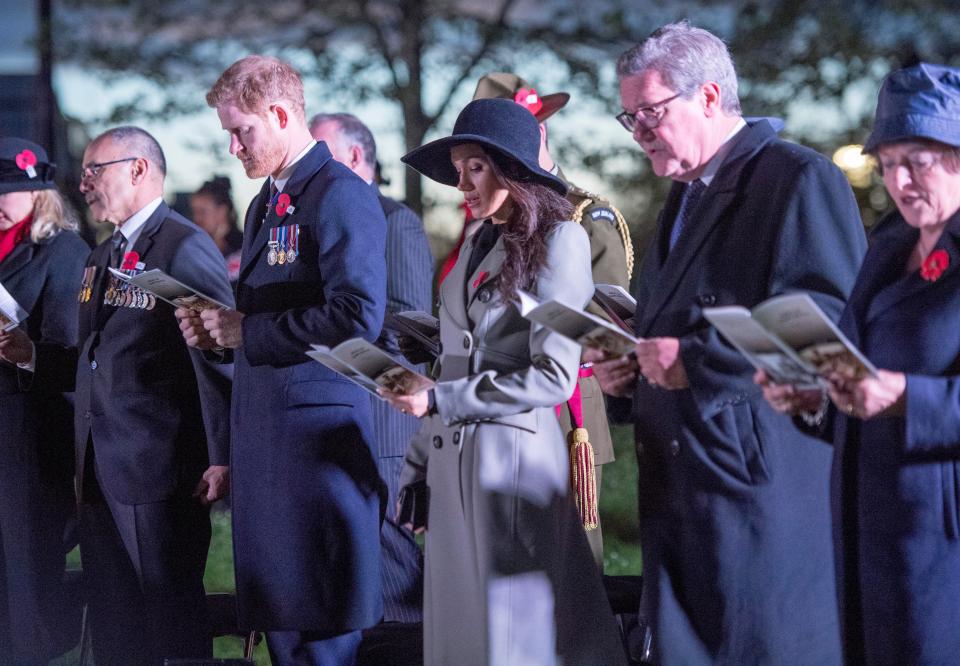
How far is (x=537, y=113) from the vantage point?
491 cm

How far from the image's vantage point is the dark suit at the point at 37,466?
493 cm

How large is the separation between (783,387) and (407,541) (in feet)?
9.62

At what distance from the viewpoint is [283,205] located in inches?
148

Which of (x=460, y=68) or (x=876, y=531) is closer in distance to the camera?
(x=876, y=531)

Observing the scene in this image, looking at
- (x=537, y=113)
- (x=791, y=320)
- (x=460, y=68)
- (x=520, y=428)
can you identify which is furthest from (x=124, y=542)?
(x=460, y=68)

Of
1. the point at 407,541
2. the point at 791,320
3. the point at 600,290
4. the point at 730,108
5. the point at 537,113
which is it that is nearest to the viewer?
the point at 791,320

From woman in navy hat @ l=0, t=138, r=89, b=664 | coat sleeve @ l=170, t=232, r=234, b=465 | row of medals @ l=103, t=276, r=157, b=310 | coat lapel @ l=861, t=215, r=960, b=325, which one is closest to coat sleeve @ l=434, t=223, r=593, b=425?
coat lapel @ l=861, t=215, r=960, b=325

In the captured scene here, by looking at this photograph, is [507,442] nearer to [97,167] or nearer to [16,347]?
[97,167]

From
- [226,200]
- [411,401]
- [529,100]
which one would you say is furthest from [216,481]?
[226,200]

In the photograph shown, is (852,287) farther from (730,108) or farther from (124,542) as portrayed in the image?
(124,542)

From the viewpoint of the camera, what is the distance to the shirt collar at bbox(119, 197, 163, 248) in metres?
4.44

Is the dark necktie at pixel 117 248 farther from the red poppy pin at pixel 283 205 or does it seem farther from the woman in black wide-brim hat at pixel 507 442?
the woman in black wide-brim hat at pixel 507 442

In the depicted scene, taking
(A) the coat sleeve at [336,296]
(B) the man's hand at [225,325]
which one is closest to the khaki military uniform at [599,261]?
(A) the coat sleeve at [336,296]

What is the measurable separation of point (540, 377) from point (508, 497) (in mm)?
321
